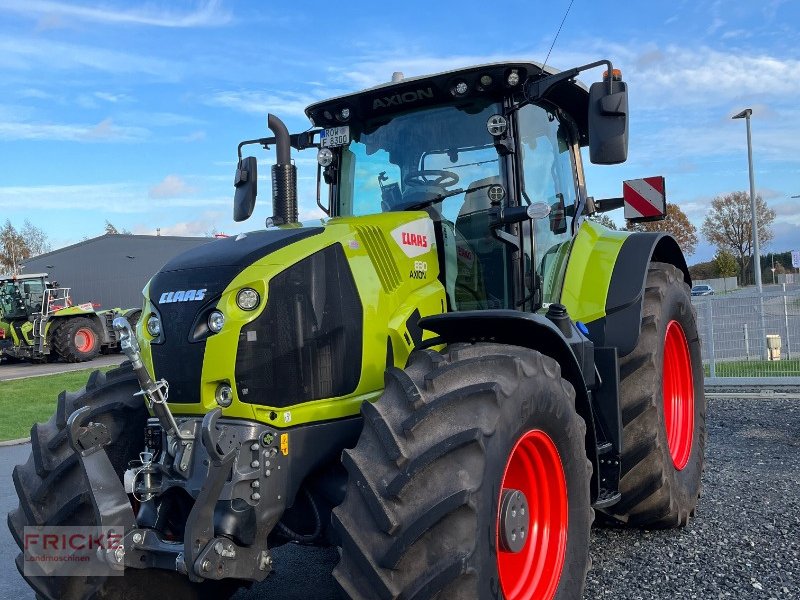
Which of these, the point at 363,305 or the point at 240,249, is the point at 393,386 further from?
the point at 240,249

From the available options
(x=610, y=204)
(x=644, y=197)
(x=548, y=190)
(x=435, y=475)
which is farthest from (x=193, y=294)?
(x=644, y=197)

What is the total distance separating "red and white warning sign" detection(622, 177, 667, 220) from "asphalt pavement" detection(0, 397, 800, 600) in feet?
8.22

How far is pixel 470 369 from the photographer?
9.99 feet

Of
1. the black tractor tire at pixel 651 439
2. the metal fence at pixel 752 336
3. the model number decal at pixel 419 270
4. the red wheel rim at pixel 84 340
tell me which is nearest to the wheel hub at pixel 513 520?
the model number decal at pixel 419 270

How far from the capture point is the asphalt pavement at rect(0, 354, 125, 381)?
20094 mm

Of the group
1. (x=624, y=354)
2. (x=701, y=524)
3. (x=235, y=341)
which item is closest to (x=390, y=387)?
(x=235, y=341)

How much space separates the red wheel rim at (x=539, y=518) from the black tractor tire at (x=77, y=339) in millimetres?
21416

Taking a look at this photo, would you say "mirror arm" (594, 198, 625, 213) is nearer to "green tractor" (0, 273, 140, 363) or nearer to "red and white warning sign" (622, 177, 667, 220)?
"red and white warning sign" (622, 177, 667, 220)

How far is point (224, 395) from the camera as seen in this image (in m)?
3.15

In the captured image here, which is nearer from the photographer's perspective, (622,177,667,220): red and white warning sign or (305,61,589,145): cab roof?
(305,61,589,145): cab roof

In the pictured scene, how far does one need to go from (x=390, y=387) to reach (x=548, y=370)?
748 millimetres

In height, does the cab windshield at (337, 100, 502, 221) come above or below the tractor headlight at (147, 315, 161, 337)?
above

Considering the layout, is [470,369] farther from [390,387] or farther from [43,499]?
[43,499]

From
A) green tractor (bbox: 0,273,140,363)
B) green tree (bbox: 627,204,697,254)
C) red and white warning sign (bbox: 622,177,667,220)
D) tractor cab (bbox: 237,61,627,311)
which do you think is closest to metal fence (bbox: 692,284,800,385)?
red and white warning sign (bbox: 622,177,667,220)
